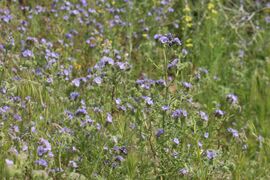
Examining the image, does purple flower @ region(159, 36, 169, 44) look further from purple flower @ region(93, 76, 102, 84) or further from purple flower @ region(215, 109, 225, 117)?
purple flower @ region(215, 109, 225, 117)

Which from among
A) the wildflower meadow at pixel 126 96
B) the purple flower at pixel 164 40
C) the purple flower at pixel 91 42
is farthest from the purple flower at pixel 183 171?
the purple flower at pixel 91 42

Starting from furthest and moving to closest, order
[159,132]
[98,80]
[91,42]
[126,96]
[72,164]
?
[91,42] → [126,96] → [98,80] → [159,132] → [72,164]

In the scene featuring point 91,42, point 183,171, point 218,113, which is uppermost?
point 91,42

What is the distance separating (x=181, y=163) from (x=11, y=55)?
1.65 meters

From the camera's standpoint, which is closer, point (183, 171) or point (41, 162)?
point (41, 162)

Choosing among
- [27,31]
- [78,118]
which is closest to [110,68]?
[78,118]

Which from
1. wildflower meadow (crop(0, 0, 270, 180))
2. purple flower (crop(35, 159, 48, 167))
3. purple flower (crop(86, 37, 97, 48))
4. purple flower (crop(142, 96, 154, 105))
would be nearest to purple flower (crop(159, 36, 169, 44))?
wildflower meadow (crop(0, 0, 270, 180))

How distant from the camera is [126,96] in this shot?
3.68 metres

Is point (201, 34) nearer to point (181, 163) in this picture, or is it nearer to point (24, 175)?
point (181, 163)

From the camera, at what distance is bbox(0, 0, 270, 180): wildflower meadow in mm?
3066

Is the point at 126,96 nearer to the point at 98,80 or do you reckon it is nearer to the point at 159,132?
the point at 98,80

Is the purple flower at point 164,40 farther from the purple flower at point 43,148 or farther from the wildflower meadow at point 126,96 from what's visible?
the purple flower at point 43,148

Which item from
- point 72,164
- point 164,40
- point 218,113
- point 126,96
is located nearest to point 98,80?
point 126,96

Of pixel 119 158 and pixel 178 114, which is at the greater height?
pixel 178 114
